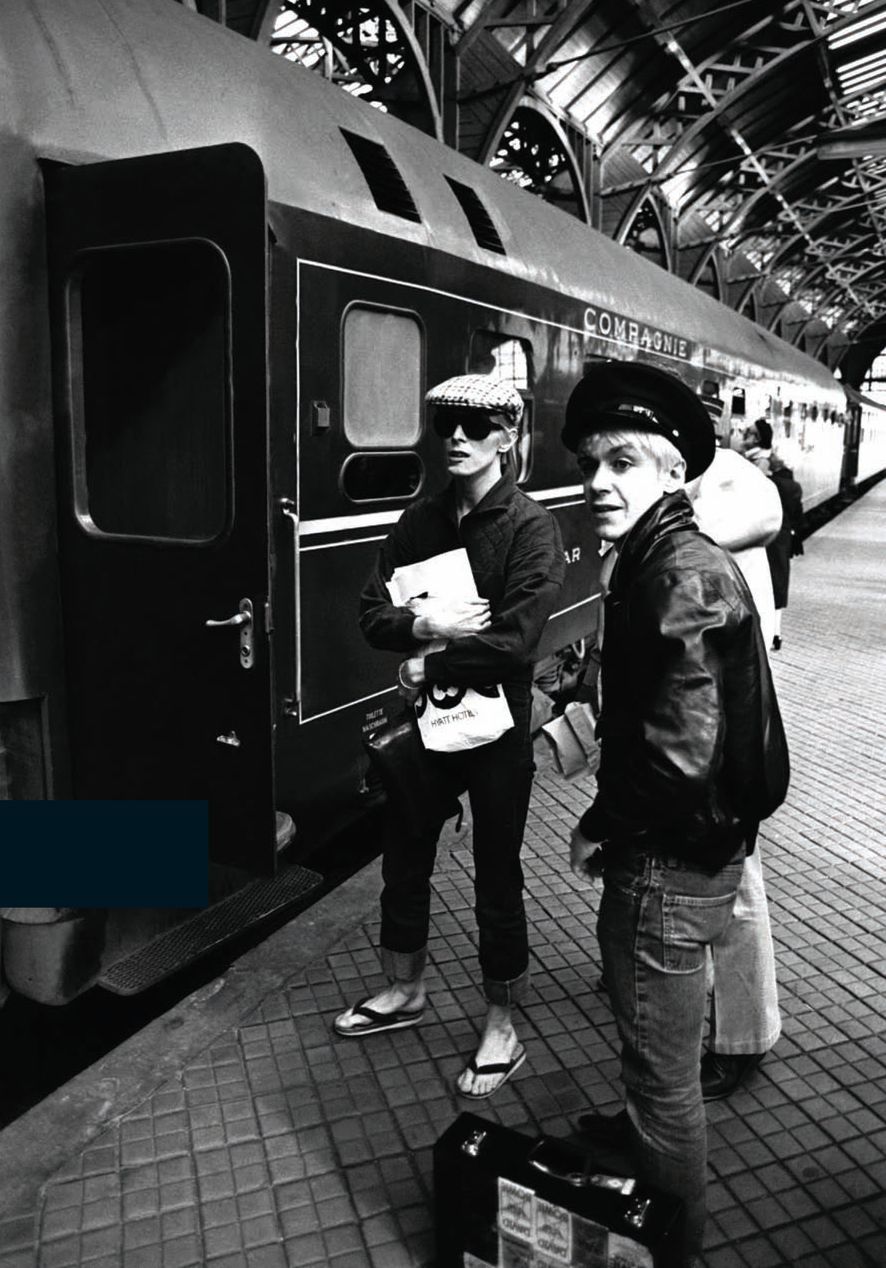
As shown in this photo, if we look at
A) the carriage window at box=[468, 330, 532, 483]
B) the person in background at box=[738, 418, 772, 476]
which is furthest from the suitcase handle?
the person in background at box=[738, 418, 772, 476]

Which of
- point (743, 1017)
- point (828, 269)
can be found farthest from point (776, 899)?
point (828, 269)

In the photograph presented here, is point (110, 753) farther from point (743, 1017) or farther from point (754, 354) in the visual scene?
point (754, 354)

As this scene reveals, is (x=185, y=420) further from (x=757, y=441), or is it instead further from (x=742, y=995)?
(x=757, y=441)

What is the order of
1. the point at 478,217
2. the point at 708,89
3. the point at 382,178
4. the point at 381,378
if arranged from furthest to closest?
the point at 708,89, the point at 478,217, the point at 382,178, the point at 381,378

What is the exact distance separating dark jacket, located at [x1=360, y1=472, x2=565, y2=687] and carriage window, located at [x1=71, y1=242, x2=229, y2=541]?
58 cm

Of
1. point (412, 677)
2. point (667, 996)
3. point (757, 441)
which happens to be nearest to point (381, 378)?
point (412, 677)

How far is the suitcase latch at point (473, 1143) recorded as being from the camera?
218 centimetres

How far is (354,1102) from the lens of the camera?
9.82 ft

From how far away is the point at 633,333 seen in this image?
26.1 feet

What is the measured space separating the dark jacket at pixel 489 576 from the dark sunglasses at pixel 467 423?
0.18m

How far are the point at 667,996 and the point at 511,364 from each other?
4.18 metres

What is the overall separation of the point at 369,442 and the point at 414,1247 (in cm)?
290

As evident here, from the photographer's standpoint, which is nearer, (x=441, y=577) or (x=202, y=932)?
(x=441, y=577)
